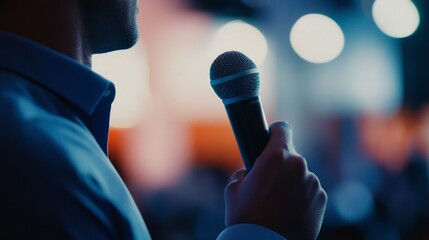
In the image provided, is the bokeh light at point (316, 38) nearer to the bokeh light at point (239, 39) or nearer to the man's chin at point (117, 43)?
the bokeh light at point (239, 39)

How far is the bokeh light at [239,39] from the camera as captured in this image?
7.41 m

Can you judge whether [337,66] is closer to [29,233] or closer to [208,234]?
[208,234]

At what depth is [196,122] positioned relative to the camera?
7.80m

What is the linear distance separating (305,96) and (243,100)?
732 centimetres

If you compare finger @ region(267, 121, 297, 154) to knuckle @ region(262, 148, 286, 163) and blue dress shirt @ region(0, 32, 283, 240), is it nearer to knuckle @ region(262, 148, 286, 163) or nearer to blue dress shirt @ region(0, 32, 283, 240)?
knuckle @ region(262, 148, 286, 163)

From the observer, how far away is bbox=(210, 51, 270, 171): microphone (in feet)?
3.46

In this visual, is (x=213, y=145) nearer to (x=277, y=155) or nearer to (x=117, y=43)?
(x=117, y=43)

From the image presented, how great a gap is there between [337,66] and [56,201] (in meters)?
7.98

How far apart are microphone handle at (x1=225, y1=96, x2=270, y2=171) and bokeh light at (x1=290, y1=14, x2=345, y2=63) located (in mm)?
6447

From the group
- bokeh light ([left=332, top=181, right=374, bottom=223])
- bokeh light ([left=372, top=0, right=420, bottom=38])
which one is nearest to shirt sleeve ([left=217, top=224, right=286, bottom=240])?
bokeh light ([left=332, top=181, right=374, bottom=223])

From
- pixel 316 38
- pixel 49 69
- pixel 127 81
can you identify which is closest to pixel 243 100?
pixel 49 69

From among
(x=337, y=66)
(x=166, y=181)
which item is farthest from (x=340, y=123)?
(x=166, y=181)

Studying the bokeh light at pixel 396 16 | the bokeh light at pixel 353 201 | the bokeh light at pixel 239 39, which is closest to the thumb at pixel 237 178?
the bokeh light at pixel 353 201

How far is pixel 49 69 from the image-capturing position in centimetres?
95
